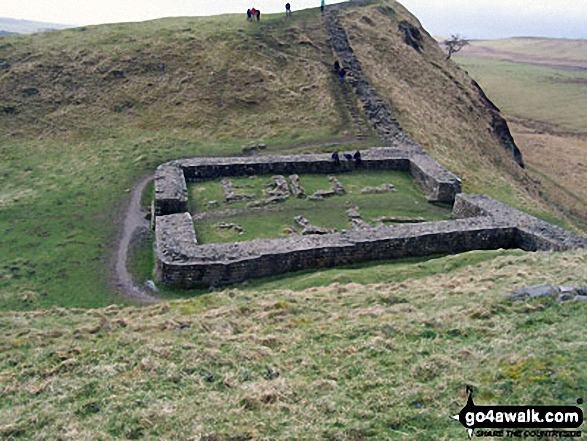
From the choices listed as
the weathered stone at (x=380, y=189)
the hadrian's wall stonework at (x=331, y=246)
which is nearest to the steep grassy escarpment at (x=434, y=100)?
the weathered stone at (x=380, y=189)

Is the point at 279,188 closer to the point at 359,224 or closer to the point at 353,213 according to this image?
the point at 353,213

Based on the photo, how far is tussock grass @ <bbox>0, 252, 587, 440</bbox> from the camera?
8.32m

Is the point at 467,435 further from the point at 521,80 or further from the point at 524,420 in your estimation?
the point at 521,80

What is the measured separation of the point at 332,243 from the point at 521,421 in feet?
40.5

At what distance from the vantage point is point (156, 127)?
37938 millimetres

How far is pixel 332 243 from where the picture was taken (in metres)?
19.4

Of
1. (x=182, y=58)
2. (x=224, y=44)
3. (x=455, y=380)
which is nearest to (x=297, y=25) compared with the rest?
(x=224, y=44)

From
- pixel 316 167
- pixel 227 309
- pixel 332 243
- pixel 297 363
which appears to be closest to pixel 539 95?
pixel 316 167

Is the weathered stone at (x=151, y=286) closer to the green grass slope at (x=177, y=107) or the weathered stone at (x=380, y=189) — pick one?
the green grass slope at (x=177, y=107)

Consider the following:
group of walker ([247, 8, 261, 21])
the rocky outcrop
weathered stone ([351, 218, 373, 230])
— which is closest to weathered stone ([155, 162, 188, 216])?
weathered stone ([351, 218, 373, 230])

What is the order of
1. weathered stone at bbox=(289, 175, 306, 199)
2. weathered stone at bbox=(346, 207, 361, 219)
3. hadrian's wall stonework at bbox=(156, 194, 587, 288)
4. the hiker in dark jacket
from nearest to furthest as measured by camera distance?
hadrian's wall stonework at bbox=(156, 194, 587, 288), weathered stone at bbox=(346, 207, 361, 219), weathered stone at bbox=(289, 175, 306, 199), the hiker in dark jacket

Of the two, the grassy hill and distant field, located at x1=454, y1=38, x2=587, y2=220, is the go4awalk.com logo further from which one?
distant field, located at x1=454, y1=38, x2=587, y2=220

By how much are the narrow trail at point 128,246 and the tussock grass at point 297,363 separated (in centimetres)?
234

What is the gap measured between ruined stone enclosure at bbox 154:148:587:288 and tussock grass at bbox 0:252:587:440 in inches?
98.4
